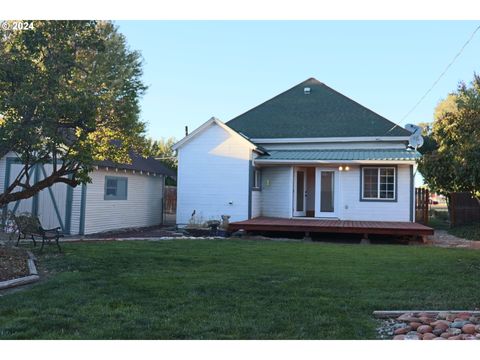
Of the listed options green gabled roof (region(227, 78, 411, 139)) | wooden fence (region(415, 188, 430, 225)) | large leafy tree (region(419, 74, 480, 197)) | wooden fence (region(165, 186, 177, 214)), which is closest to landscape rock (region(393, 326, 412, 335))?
large leafy tree (region(419, 74, 480, 197))

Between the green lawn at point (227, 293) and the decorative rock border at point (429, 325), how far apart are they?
0.73 ft

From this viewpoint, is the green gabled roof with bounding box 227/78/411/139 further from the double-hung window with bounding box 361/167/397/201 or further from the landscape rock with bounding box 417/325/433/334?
the landscape rock with bounding box 417/325/433/334

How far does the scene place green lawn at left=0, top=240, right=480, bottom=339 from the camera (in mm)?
4828

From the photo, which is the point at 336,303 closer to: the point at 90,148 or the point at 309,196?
the point at 90,148

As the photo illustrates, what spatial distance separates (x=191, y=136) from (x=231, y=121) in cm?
438

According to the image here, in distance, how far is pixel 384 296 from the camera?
6.39m

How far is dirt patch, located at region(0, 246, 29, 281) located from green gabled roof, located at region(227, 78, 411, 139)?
1281 cm

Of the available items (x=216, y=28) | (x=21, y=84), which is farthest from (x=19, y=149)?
(x=216, y=28)

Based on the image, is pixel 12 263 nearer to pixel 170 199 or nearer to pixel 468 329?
pixel 468 329

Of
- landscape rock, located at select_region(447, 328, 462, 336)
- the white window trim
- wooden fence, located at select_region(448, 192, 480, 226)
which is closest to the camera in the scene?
landscape rock, located at select_region(447, 328, 462, 336)

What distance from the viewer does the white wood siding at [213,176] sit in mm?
17266

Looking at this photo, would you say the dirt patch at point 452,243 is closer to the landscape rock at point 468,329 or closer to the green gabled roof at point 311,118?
the green gabled roof at point 311,118

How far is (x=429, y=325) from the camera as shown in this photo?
5.01m

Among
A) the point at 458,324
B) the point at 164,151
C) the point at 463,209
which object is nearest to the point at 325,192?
the point at 463,209
